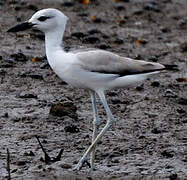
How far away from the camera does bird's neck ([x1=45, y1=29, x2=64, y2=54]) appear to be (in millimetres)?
6090

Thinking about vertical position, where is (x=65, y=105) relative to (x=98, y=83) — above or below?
below

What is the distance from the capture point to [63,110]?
741 centimetres

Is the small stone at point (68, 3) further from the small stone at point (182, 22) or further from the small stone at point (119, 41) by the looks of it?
the small stone at point (182, 22)

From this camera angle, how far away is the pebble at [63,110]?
7387 millimetres

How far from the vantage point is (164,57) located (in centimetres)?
1013

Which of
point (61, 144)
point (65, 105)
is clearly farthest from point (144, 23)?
point (61, 144)

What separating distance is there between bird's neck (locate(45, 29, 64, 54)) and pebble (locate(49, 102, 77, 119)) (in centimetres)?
140

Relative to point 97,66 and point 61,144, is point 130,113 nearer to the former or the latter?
point 61,144

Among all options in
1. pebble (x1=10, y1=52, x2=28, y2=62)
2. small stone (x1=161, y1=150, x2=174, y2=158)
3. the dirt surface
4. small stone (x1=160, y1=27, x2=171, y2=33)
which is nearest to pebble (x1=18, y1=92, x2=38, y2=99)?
the dirt surface

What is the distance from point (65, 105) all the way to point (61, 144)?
2.90 feet

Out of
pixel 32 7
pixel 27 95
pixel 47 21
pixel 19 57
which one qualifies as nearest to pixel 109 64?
pixel 47 21

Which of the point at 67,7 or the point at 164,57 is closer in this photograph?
the point at 164,57

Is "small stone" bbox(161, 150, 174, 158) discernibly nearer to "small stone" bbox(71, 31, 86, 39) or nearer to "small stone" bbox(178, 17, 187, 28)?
"small stone" bbox(71, 31, 86, 39)

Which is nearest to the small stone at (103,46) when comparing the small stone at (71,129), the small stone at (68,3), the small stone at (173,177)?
the small stone at (68,3)
